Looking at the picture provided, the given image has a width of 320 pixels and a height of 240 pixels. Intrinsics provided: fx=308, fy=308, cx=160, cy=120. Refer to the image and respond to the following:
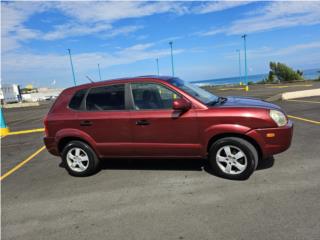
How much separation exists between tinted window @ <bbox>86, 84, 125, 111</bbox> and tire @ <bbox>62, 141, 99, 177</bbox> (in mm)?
747

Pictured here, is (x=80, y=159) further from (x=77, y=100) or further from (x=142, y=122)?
(x=142, y=122)

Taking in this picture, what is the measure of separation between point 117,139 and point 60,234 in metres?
2.10

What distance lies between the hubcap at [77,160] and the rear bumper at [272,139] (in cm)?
302

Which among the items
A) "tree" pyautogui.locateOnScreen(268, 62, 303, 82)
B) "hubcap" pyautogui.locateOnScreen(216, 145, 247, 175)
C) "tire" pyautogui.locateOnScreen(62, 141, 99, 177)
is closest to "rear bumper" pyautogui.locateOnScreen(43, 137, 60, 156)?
"tire" pyautogui.locateOnScreen(62, 141, 99, 177)

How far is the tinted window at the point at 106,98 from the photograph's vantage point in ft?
18.2

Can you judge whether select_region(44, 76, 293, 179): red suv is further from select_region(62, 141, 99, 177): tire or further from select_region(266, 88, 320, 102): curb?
select_region(266, 88, 320, 102): curb

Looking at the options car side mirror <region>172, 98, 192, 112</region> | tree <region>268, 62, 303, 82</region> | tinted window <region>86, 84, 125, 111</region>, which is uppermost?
tinted window <region>86, 84, 125, 111</region>

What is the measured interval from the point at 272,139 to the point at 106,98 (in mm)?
2937

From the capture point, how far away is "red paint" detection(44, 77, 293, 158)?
→ 4.79 metres

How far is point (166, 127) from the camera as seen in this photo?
514cm

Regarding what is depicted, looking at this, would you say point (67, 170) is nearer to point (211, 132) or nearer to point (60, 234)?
point (60, 234)

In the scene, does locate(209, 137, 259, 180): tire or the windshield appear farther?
the windshield

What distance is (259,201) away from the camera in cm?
411

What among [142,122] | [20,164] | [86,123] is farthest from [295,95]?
[20,164]
